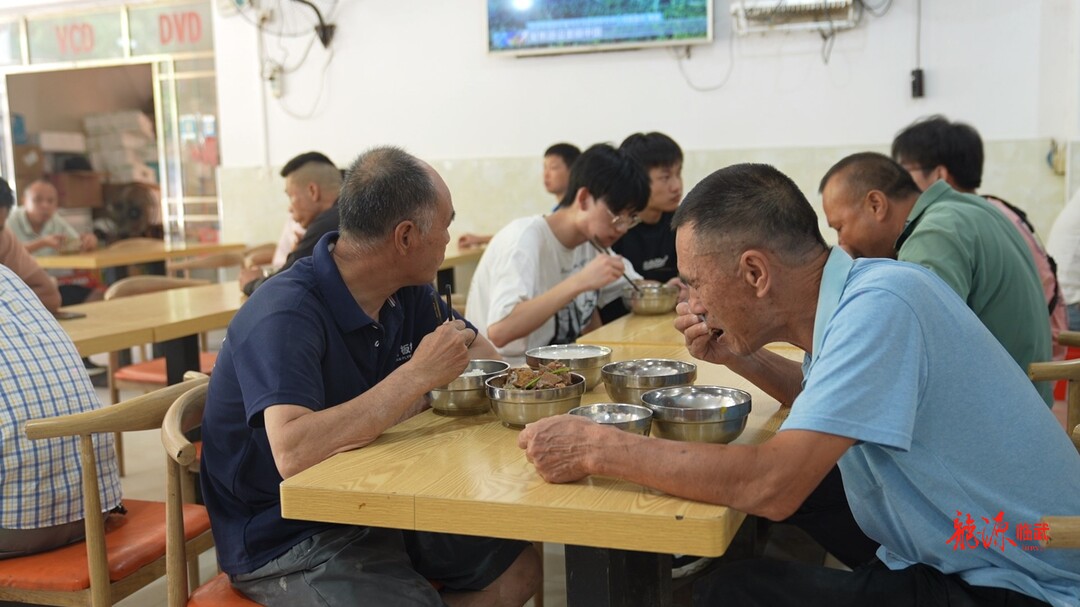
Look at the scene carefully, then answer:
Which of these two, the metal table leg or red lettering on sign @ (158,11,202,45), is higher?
red lettering on sign @ (158,11,202,45)

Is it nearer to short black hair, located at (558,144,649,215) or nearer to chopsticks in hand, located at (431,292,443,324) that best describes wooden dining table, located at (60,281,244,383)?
chopsticks in hand, located at (431,292,443,324)

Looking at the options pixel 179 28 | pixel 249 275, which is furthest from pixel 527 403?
pixel 179 28

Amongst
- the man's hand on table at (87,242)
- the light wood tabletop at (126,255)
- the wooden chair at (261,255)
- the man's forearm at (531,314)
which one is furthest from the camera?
the man's hand on table at (87,242)

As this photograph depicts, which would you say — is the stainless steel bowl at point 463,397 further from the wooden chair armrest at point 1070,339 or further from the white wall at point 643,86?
the white wall at point 643,86

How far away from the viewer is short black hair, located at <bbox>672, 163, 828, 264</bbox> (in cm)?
152

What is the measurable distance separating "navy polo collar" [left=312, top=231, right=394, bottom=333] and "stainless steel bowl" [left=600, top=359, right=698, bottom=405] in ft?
1.64

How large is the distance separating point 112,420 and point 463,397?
0.70 m

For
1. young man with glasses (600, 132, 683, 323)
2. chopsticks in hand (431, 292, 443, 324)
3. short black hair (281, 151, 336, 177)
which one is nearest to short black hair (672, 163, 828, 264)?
chopsticks in hand (431, 292, 443, 324)

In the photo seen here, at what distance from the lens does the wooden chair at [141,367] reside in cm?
376

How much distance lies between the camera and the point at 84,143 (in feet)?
27.2

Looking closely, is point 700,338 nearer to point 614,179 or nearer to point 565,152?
point 614,179

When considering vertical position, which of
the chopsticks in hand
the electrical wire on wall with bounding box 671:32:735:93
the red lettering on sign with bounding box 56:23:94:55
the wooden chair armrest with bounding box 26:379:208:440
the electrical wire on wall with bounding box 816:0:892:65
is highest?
the red lettering on sign with bounding box 56:23:94:55

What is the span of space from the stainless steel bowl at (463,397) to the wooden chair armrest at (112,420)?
1.92ft

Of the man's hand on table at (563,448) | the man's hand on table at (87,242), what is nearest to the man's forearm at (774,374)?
the man's hand on table at (563,448)
